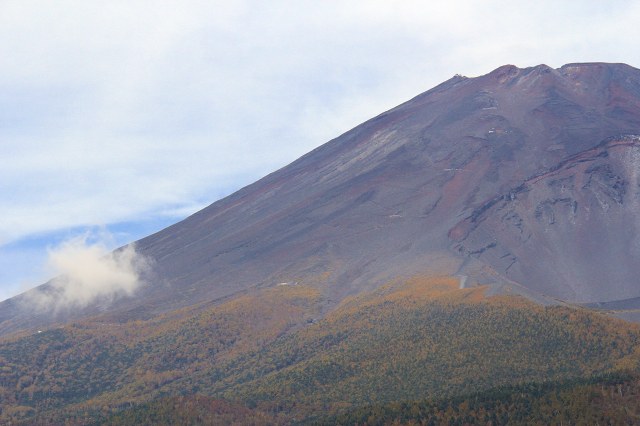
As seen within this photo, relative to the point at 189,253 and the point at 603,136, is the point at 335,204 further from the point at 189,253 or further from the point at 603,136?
the point at 603,136

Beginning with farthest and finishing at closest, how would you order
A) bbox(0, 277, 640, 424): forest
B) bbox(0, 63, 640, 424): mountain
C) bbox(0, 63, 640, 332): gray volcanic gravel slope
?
bbox(0, 63, 640, 332): gray volcanic gravel slope
bbox(0, 63, 640, 424): mountain
bbox(0, 277, 640, 424): forest

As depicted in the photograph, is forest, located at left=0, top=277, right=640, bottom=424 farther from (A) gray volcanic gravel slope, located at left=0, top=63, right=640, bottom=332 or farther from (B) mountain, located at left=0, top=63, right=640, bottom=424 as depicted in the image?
(A) gray volcanic gravel slope, located at left=0, top=63, right=640, bottom=332

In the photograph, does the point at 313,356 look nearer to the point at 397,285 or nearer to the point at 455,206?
the point at 397,285

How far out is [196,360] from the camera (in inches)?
3435

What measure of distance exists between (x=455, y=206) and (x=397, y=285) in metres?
24.1

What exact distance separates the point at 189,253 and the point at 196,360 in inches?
1568

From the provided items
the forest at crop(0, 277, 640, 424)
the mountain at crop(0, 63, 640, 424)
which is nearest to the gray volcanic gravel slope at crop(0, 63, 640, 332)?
the mountain at crop(0, 63, 640, 424)

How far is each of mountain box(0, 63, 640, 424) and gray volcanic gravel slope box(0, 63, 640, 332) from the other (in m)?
0.33

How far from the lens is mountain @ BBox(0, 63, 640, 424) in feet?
211

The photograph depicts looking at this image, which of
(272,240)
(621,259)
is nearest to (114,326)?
(272,240)

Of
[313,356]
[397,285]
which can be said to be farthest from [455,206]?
[313,356]

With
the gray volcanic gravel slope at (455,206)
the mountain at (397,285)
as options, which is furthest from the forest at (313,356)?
the gray volcanic gravel slope at (455,206)

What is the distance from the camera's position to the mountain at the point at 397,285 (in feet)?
211

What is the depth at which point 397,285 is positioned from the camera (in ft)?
297
